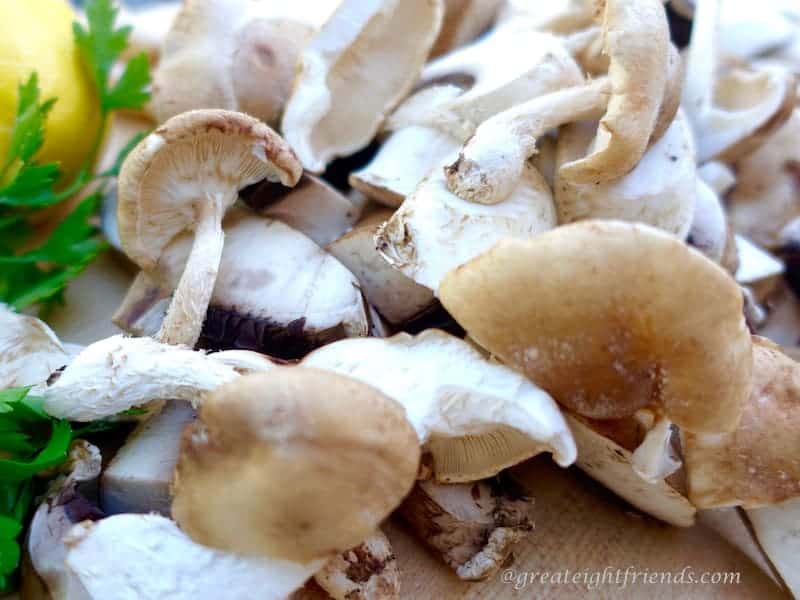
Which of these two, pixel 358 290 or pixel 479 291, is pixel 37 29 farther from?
pixel 479 291

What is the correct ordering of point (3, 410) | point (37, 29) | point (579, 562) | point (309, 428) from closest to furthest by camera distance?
1. point (309, 428)
2. point (3, 410)
3. point (579, 562)
4. point (37, 29)

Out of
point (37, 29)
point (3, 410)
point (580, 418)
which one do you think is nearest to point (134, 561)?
point (3, 410)

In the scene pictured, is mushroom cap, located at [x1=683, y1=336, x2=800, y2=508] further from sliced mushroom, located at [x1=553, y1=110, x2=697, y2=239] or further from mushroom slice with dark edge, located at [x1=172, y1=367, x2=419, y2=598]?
mushroom slice with dark edge, located at [x1=172, y1=367, x2=419, y2=598]

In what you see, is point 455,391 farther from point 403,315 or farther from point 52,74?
point 52,74

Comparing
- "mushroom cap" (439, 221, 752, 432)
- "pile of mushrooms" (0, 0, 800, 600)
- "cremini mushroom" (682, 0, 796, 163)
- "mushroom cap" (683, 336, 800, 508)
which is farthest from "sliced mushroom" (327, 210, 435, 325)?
"cremini mushroom" (682, 0, 796, 163)

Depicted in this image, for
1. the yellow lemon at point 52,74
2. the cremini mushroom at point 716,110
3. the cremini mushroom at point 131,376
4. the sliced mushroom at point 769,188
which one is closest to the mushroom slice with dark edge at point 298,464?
the cremini mushroom at point 131,376

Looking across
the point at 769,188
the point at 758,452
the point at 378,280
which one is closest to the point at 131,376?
the point at 378,280
